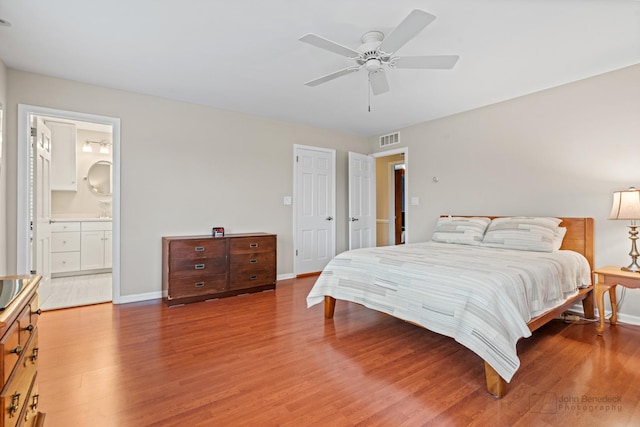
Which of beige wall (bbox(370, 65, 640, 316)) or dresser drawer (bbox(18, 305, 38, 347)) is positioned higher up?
beige wall (bbox(370, 65, 640, 316))

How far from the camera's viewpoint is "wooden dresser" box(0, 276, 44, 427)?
0.94 m

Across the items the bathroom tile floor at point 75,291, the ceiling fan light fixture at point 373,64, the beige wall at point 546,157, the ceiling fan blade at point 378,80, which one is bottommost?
the bathroom tile floor at point 75,291

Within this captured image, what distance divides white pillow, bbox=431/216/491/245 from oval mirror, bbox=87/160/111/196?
5.70m

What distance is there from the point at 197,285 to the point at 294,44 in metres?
2.76

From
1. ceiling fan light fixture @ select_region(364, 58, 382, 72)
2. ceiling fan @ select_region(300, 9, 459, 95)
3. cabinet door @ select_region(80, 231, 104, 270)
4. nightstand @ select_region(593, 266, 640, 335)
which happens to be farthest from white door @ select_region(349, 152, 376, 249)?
cabinet door @ select_region(80, 231, 104, 270)

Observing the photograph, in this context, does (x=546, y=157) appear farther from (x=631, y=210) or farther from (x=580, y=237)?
(x=631, y=210)

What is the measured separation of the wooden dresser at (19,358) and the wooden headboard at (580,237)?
4234 mm

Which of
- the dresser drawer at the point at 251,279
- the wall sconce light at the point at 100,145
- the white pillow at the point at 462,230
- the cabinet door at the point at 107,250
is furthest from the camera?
the wall sconce light at the point at 100,145

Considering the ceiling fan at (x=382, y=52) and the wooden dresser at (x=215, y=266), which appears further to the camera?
the wooden dresser at (x=215, y=266)

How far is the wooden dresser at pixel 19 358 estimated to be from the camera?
0.94 metres

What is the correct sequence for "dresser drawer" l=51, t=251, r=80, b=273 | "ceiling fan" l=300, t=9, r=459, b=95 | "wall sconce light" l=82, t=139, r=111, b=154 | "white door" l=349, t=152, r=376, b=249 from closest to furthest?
"ceiling fan" l=300, t=9, r=459, b=95, "dresser drawer" l=51, t=251, r=80, b=273, "white door" l=349, t=152, r=376, b=249, "wall sconce light" l=82, t=139, r=111, b=154

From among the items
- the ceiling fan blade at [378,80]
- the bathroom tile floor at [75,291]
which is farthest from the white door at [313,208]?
the bathroom tile floor at [75,291]

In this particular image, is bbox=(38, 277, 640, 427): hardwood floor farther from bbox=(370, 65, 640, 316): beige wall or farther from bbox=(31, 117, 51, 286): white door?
bbox=(370, 65, 640, 316): beige wall

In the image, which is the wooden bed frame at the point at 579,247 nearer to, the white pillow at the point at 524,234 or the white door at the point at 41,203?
the white pillow at the point at 524,234
